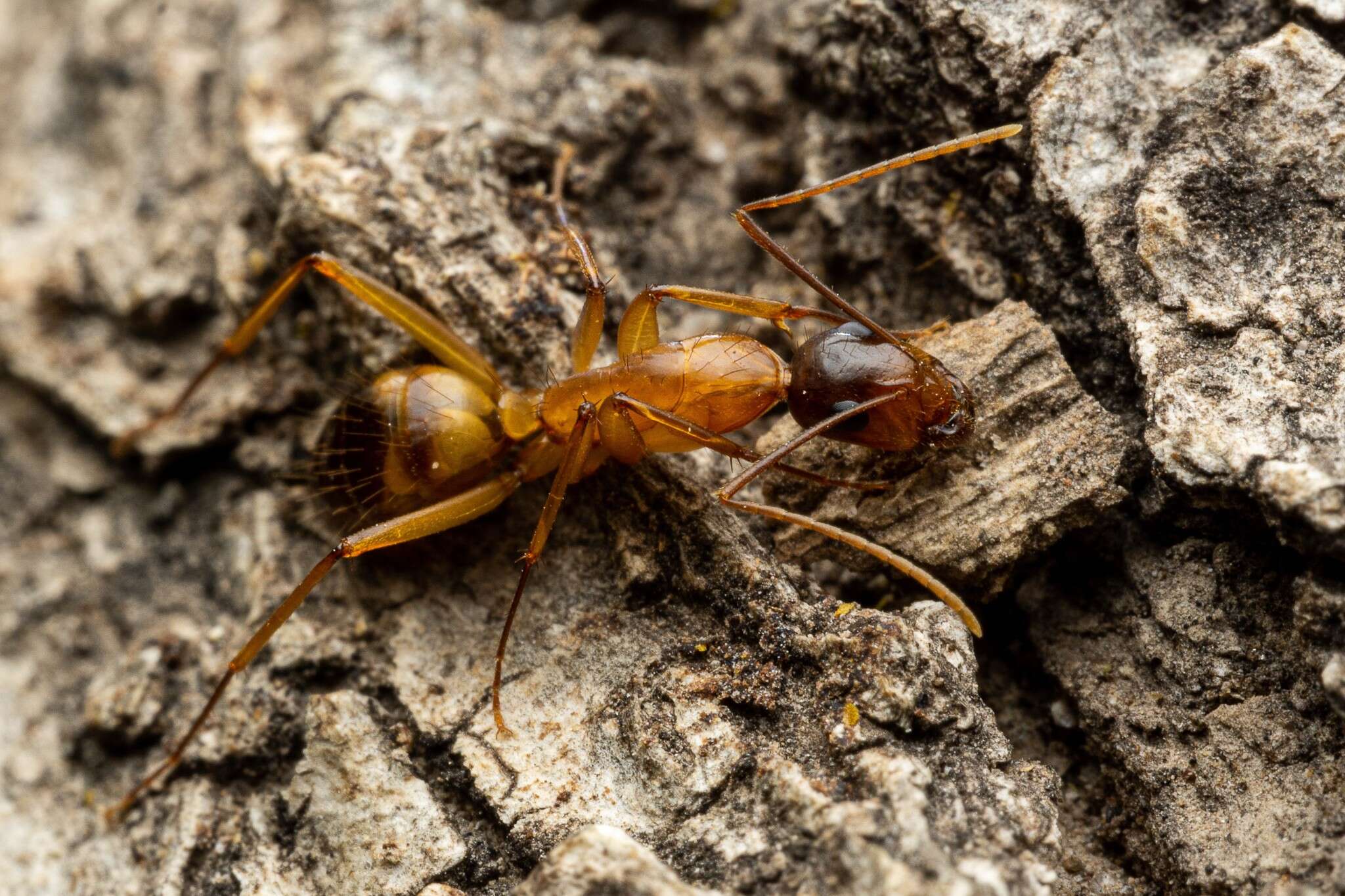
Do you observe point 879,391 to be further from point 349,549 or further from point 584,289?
point 349,549

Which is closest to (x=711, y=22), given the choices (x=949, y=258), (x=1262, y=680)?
(x=949, y=258)

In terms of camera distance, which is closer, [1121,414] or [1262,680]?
[1262,680]

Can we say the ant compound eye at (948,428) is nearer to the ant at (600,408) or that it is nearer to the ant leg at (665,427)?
the ant at (600,408)

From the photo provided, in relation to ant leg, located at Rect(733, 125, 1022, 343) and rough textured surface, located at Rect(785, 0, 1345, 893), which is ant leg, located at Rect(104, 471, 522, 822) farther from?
rough textured surface, located at Rect(785, 0, 1345, 893)

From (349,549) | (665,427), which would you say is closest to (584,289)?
(665,427)

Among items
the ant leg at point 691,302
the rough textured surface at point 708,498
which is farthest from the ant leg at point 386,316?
the ant leg at point 691,302

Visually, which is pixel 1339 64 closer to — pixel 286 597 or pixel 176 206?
pixel 286 597
